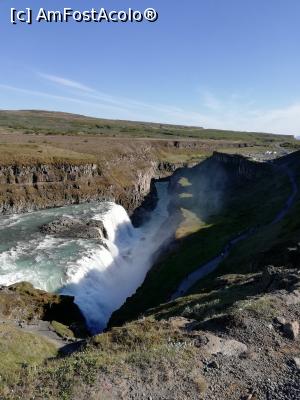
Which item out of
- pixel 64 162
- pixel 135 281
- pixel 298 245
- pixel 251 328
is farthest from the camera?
pixel 64 162

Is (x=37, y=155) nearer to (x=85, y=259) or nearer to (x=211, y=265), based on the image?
(x=85, y=259)

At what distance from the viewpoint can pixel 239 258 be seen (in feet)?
155

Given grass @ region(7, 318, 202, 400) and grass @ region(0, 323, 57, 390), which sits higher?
grass @ region(7, 318, 202, 400)

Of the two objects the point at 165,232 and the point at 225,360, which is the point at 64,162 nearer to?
the point at 165,232

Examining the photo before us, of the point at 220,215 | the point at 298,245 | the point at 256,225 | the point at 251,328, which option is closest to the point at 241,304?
the point at 251,328

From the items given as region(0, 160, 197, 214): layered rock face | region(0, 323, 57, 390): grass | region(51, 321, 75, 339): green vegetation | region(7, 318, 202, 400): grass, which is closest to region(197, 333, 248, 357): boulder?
region(7, 318, 202, 400): grass

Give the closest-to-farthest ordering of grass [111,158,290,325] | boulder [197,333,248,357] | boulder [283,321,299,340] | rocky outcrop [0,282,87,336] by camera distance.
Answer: boulder [197,333,248,357]
boulder [283,321,299,340]
rocky outcrop [0,282,87,336]
grass [111,158,290,325]

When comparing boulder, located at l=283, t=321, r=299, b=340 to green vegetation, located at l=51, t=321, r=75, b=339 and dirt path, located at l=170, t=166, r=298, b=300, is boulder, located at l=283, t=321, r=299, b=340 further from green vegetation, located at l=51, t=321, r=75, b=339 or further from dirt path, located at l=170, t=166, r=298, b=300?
dirt path, located at l=170, t=166, r=298, b=300

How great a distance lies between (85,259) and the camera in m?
55.6

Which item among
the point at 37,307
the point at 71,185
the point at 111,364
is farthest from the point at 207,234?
the point at 111,364

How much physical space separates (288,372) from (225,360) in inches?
104

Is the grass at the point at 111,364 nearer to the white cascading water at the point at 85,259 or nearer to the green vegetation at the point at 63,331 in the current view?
the green vegetation at the point at 63,331

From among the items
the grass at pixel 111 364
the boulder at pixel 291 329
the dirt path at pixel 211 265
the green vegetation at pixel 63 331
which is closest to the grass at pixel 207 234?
the dirt path at pixel 211 265

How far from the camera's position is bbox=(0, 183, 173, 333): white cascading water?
48875mm
